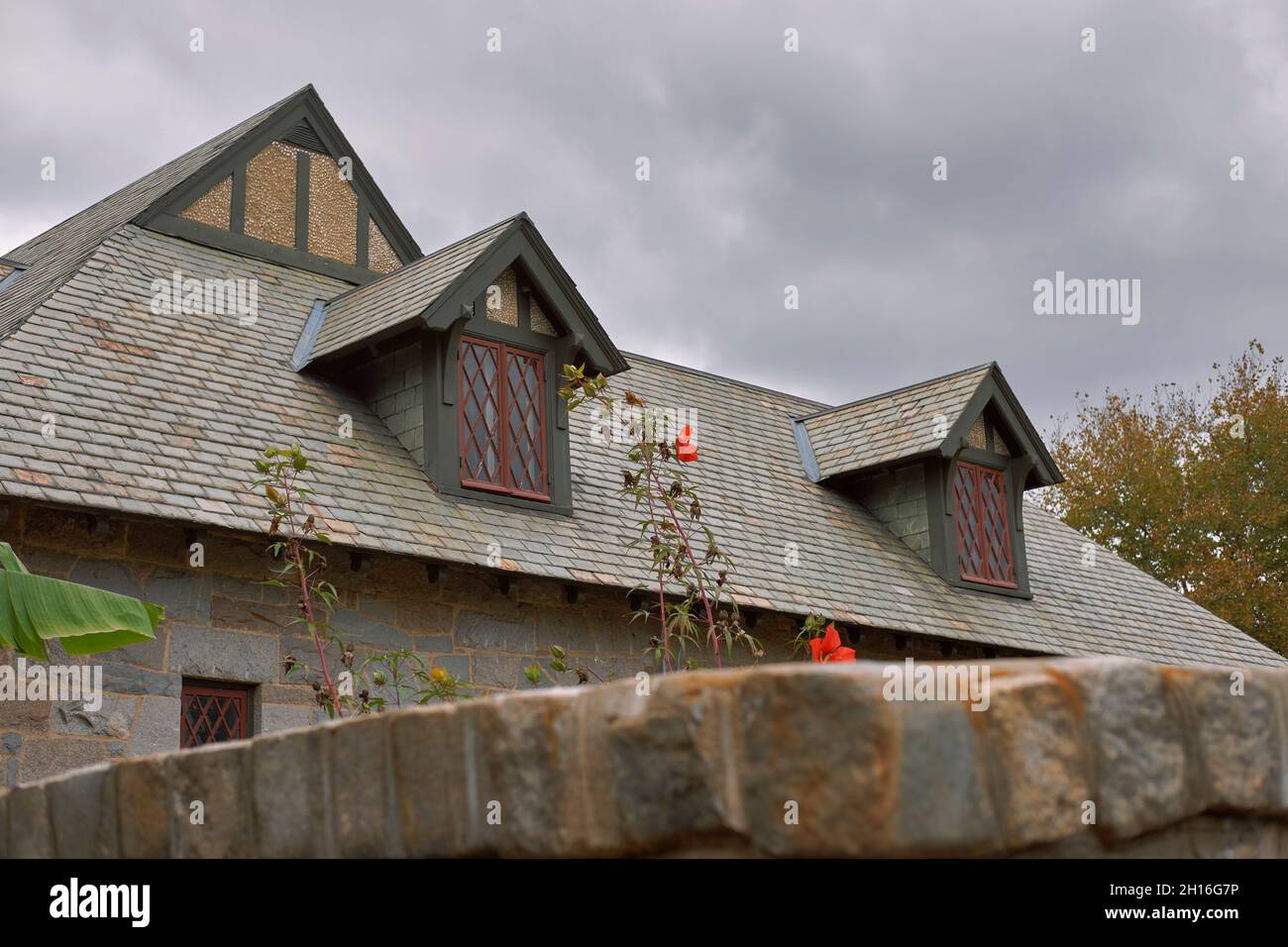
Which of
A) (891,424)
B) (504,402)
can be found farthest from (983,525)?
(504,402)

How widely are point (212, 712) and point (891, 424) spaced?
8.98 metres

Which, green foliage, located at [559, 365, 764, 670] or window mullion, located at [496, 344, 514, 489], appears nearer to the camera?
green foliage, located at [559, 365, 764, 670]

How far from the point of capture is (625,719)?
6.36ft

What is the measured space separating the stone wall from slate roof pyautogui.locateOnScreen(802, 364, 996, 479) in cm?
1291

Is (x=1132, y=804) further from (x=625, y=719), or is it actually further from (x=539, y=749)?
(x=539, y=749)

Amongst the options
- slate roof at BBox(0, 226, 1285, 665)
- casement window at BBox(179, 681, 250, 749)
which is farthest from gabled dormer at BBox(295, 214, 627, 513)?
casement window at BBox(179, 681, 250, 749)

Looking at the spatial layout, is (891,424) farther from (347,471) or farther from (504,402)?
(347,471)

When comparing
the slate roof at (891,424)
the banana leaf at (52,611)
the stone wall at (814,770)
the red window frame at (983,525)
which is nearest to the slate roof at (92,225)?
the banana leaf at (52,611)

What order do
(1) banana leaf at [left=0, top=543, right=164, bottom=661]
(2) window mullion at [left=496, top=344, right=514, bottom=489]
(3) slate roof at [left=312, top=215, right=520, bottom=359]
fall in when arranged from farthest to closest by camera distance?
(2) window mullion at [left=496, top=344, right=514, bottom=489] → (3) slate roof at [left=312, top=215, right=520, bottom=359] → (1) banana leaf at [left=0, top=543, right=164, bottom=661]

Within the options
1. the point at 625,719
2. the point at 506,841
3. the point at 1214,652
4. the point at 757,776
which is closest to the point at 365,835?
the point at 506,841

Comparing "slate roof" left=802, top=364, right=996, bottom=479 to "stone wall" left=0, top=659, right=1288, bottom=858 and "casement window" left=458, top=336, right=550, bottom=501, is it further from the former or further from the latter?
"stone wall" left=0, top=659, right=1288, bottom=858

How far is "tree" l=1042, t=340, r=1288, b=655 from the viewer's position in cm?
2938

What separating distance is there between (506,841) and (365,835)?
299 millimetres

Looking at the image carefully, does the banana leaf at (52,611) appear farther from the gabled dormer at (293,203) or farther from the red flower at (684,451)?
the gabled dormer at (293,203)
